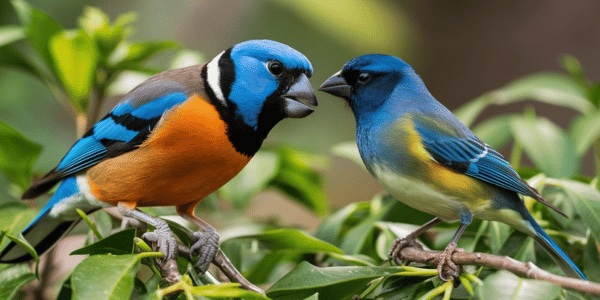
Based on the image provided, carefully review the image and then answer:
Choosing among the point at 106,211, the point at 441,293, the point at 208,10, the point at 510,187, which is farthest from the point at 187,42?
the point at 441,293

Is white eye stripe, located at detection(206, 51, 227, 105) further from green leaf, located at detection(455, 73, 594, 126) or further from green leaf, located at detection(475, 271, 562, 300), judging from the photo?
green leaf, located at detection(455, 73, 594, 126)

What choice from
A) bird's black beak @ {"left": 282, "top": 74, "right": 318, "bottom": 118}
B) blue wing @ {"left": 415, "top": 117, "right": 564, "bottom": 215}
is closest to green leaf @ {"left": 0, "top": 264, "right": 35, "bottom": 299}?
bird's black beak @ {"left": 282, "top": 74, "right": 318, "bottom": 118}

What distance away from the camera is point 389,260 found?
6.52 ft

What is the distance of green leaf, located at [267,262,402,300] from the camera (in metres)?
1.73

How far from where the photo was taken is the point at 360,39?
6.36 meters

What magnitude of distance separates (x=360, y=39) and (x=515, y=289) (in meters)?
4.92

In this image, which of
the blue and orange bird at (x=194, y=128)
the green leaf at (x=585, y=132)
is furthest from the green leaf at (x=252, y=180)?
the green leaf at (x=585, y=132)

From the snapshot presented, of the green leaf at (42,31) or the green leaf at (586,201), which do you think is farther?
the green leaf at (42,31)

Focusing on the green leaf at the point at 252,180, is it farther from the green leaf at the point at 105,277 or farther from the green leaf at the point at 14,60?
the green leaf at the point at 105,277

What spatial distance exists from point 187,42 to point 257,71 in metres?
3.64

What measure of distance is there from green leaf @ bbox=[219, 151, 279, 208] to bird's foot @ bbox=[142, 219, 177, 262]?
36.6 inches

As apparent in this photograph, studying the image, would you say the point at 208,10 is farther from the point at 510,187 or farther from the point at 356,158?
the point at 510,187

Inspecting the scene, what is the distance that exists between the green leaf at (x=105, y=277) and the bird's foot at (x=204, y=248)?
283mm

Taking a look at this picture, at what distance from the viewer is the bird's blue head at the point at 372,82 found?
7.49 ft
